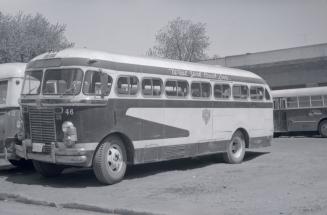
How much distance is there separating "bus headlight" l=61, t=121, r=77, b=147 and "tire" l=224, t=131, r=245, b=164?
574 cm

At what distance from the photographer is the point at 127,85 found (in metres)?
11.6

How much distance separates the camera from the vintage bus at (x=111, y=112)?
1061 cm

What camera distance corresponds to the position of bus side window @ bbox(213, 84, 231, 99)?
1456cm

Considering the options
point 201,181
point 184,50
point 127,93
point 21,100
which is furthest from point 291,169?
point 184,50

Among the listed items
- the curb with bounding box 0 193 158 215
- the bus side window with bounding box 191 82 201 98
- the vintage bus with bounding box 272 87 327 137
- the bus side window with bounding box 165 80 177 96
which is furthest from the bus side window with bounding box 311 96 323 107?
the curb with bounding box 0 193 158 215

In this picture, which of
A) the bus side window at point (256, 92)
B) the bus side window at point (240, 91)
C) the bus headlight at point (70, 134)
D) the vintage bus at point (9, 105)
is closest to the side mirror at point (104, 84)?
the bus headlight at point (70, 134)

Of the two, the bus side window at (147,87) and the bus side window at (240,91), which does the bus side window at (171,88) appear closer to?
the bus side window at (147,87)

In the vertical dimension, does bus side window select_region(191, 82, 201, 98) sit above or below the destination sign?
below

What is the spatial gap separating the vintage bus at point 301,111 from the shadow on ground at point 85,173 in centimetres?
895

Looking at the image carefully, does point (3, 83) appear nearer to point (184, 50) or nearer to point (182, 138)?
point (182, 138)

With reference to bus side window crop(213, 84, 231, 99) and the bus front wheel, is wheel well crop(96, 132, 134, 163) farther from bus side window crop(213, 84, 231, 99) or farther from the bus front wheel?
the bus front wheel

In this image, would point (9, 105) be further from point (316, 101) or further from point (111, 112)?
point (316, 101)

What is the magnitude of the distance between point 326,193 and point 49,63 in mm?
6300

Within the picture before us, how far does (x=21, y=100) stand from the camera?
38.0ft
